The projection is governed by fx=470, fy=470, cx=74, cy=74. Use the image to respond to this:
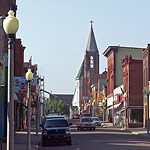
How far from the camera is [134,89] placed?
2847 inches

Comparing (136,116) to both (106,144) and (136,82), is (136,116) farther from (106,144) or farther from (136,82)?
(106,144)

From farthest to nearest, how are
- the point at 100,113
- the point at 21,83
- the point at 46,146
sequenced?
the point at 100,113 → the point at 21,83 → the point at 46,146

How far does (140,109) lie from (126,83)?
473 centimetres

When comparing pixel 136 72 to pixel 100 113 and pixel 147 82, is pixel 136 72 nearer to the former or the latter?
pixel 147 82

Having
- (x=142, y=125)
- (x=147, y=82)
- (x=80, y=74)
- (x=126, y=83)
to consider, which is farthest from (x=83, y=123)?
(x=80, y=74)

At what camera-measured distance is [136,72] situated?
234ft

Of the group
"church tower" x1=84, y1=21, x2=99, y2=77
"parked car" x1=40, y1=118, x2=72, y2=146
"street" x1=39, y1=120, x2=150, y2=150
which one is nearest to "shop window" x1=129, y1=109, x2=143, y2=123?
"street" x1=39, y1=120, x2=150, y2=150

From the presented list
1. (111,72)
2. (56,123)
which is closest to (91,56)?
(111,72)

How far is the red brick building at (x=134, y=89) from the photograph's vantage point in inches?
2805

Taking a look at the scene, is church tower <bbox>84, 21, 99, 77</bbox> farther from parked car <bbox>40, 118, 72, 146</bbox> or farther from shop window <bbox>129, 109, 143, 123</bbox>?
parked car <bbox>40, 118, 72, 146</bbox>

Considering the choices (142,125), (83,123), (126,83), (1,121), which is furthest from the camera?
(126,83)

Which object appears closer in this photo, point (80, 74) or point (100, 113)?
point (100, 113)

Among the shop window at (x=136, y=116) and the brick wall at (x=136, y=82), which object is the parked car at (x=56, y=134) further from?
the brick wall at (x=136, y=82)

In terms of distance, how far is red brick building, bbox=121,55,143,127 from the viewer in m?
71.2
